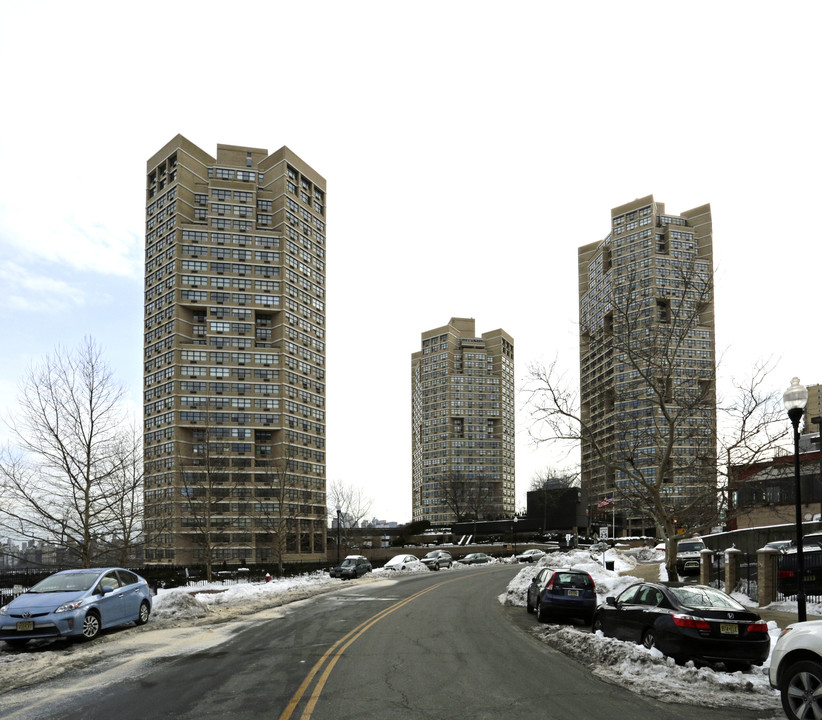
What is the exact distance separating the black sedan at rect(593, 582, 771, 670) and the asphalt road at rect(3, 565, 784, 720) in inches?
59.3

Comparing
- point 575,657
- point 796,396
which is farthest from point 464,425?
point 796,396

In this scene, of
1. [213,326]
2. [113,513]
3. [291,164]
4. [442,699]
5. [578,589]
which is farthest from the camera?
[291,164]

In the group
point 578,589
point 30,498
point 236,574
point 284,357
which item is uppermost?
point 284,357

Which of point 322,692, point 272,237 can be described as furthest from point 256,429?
point 322,692

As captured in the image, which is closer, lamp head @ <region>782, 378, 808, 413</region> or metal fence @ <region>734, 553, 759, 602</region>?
lamp head @ <region>782, 378, 808, 413</region>

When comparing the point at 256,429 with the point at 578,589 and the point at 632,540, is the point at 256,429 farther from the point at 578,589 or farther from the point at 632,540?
the point at 578,589

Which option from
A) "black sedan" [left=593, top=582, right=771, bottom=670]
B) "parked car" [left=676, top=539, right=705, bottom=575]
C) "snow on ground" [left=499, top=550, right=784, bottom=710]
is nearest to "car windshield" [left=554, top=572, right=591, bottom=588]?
"snow on ground" [left=499, top=550, right=784, bottom=710]

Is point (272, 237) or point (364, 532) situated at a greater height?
point (272, 237)

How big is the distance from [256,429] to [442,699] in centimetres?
9332

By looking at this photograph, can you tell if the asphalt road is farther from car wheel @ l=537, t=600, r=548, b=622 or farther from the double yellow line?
car wheel @ l=537, t=600, r=548, b=622

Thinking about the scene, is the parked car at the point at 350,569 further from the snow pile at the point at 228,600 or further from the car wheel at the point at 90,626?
the car wheel at the point at 90,626

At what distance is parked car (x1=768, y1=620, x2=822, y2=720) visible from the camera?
7.20 meters

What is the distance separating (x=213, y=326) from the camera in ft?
324

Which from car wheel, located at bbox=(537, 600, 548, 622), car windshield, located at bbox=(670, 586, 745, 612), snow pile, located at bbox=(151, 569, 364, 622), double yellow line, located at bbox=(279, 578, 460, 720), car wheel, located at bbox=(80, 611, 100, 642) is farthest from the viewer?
snow pile, located at bbox=(151, 569, 364, 622)
